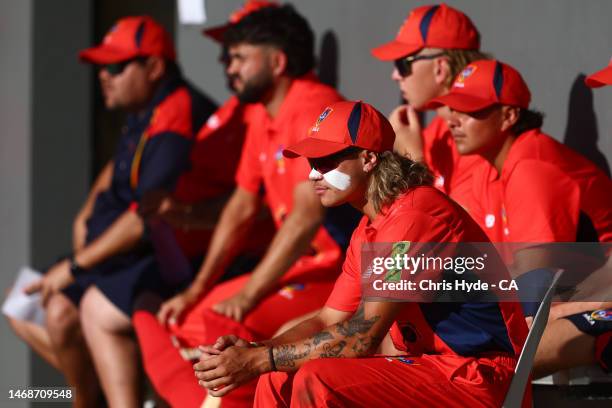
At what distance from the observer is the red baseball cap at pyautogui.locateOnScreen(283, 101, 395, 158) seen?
2941 mm

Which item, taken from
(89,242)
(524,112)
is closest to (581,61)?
(524,112)

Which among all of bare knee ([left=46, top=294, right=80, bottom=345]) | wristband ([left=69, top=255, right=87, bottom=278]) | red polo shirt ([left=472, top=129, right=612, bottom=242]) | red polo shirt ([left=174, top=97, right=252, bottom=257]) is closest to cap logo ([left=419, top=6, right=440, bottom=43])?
red polo shirt ([left=472, top=129, right=612, bottom=242])

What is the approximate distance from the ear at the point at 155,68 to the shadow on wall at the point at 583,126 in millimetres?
2227

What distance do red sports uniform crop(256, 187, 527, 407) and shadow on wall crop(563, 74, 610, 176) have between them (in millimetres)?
1062

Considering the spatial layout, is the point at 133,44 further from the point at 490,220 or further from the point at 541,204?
the point at 541,204

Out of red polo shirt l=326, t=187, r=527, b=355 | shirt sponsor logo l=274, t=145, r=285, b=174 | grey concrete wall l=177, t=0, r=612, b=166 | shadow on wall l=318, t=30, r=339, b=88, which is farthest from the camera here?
shadow on wall l=318, t=30, r=339, b=88

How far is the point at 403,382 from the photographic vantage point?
2732mm

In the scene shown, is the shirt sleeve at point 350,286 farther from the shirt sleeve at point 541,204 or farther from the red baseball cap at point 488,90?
the red baseball cap at point 488,90

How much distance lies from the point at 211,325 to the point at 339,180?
1.20 metres

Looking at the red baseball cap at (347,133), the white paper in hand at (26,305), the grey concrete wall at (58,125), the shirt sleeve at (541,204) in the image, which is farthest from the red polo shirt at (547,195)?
the grey concrete wall at (58,125)

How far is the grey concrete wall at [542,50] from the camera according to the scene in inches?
→ 146

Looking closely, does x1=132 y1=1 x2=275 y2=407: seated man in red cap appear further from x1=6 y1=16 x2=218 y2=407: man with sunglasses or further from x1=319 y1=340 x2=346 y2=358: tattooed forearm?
x1=319 y1=340 x2=346 y2=358: tattooed forearm

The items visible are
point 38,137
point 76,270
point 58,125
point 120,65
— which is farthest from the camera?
point 58,125

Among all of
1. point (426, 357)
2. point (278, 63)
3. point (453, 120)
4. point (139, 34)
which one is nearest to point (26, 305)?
point (139, 34)
